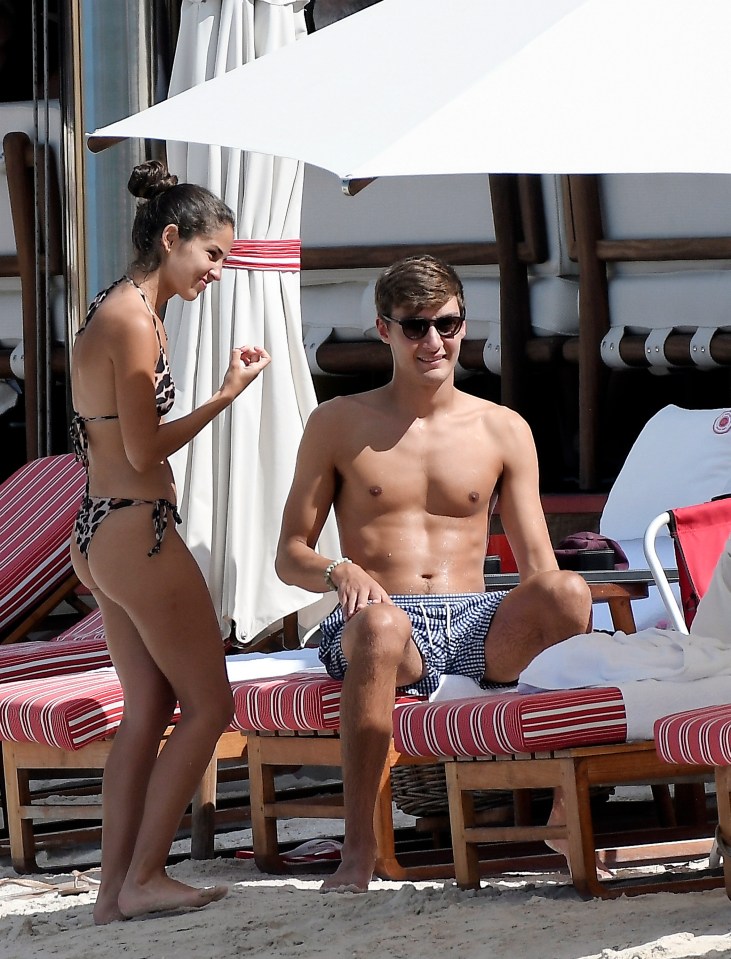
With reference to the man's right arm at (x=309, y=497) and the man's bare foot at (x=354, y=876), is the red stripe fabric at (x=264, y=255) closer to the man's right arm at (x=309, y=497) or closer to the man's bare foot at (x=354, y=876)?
the man's right arm at (x=309, y=497)

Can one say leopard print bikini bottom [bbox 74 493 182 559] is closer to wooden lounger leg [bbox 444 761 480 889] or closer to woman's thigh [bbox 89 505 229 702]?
woman's thigh [bbox 89 505 229 702]

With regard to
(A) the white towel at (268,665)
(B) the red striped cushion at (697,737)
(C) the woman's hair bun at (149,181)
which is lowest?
(B) the red striped cushion at (697,737)

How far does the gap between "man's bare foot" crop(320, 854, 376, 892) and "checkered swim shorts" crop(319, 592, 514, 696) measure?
48cm

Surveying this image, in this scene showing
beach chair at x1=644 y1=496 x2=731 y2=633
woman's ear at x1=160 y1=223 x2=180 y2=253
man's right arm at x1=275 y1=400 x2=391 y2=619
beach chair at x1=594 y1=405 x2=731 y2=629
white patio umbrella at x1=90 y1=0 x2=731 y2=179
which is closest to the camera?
white patio umbrella at x1=90 y1=0 x2=731 y2=179

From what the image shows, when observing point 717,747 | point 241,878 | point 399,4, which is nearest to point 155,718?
point 241,878

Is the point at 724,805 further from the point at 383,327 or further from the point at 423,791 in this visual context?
the point at 383,327

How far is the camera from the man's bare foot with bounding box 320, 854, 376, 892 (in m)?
3.29

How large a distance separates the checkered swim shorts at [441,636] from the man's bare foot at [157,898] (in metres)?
0.65

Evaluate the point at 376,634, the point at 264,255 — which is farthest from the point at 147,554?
the point at 264,255

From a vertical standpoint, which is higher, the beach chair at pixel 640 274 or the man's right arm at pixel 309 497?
the beach chair at pixel 640 274

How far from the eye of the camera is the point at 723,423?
18.5 ft

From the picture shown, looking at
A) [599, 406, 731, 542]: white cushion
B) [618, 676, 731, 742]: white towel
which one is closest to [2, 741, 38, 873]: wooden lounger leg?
[618, 676, 731, 742]: white towel

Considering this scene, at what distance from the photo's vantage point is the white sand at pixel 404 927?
9.46 feet

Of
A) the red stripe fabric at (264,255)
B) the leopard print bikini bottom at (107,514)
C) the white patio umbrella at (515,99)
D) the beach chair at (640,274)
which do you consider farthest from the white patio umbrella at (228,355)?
the beach chair at (640,274)
